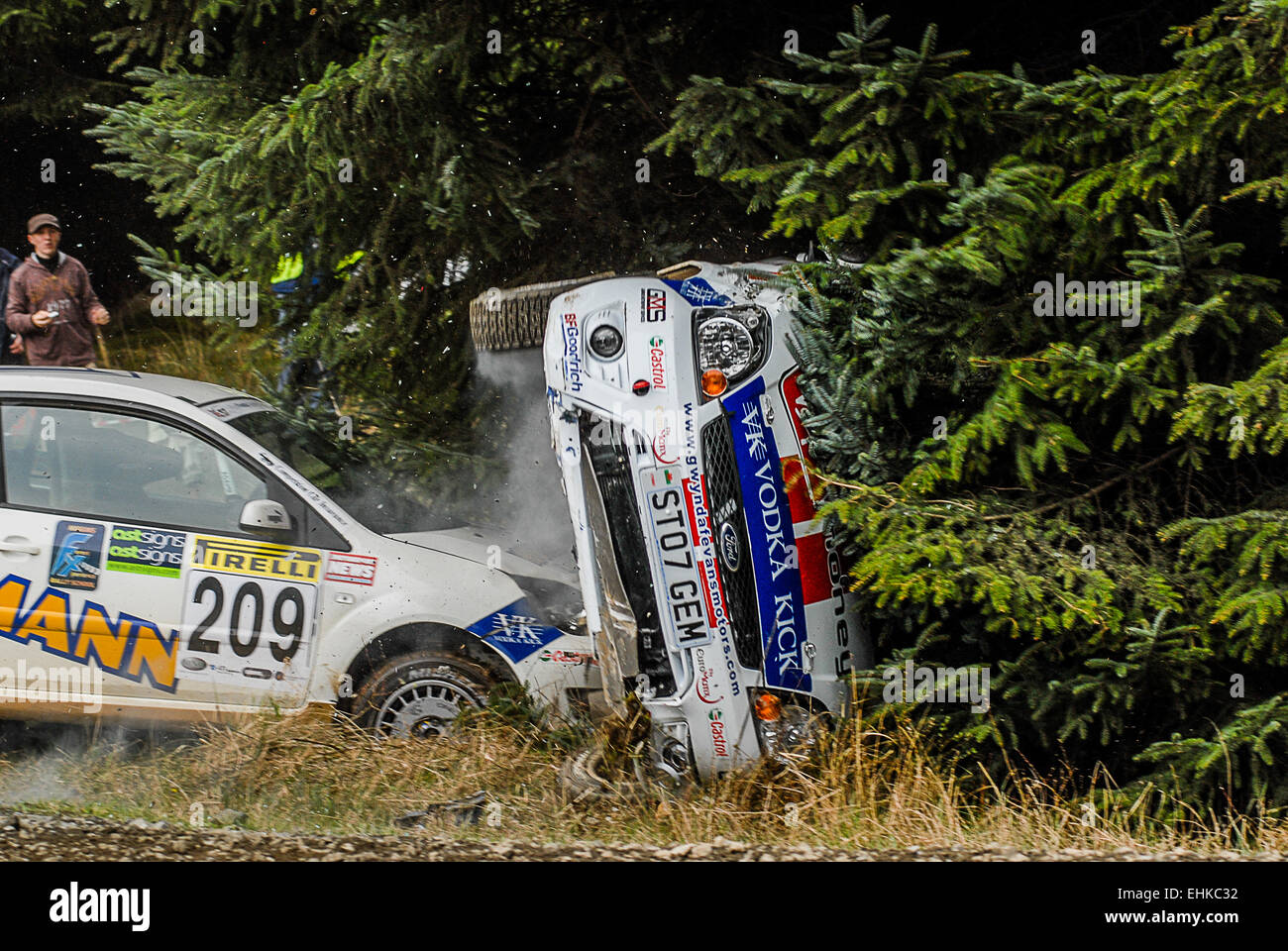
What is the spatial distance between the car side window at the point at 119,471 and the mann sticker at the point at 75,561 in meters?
0.13

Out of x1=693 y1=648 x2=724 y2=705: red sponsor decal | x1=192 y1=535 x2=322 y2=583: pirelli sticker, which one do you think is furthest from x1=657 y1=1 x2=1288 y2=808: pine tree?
x1=192 y1=535 x2=322 y2=583: pirelli sticker

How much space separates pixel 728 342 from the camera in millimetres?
5016

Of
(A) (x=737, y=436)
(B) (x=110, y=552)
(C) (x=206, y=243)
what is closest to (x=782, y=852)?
(A) (x=737, y=436)

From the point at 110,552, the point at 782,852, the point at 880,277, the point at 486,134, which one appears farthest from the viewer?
the point at 486,134

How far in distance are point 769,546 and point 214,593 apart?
2.63 meters

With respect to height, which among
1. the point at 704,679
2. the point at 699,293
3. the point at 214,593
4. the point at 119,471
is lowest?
the point at 704,679

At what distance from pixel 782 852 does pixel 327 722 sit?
7.60 feet

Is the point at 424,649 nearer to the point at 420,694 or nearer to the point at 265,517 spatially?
the point at 420,694

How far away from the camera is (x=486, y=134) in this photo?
6754mm

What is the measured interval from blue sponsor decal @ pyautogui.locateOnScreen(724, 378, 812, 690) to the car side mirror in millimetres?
2179

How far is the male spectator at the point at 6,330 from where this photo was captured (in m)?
8.70

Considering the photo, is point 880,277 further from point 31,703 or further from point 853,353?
point 31,703

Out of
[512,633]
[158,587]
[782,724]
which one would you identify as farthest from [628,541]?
[158,587]

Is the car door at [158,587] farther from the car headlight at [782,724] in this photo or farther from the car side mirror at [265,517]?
the car headlight at [782,724]
